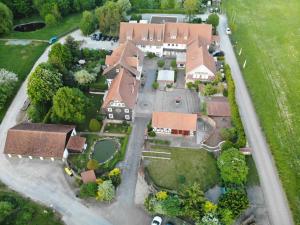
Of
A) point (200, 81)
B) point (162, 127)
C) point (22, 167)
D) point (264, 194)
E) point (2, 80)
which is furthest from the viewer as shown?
point (200, 81)

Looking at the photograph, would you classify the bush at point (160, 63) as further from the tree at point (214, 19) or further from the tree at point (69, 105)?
the tree at point (69, 105)

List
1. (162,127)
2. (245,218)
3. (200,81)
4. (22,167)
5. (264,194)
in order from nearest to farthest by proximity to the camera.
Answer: (245,218)
(264,194)
(22,167)
(162,127)
(200,81)

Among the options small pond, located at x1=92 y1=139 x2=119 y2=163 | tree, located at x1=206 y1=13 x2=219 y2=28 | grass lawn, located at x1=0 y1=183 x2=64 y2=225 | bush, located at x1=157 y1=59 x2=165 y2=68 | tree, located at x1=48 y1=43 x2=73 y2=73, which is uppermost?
tree, located at x1=206 y1=13 x2=219 y2=28

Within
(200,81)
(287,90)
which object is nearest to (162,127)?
(200,81)

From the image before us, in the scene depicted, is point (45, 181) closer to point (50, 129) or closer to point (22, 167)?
point (22, 167)

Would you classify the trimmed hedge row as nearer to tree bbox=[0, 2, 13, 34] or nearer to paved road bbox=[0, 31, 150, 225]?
paved road bbox=[0, 31, 150, 225]

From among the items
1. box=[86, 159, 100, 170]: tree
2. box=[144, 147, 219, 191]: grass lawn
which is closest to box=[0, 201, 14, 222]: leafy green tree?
box=[86, 159, 100, 170]: tree
